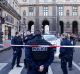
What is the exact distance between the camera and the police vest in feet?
25.0

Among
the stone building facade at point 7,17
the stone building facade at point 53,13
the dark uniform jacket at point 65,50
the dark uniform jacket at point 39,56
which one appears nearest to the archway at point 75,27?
the stone building facade at point 53,13

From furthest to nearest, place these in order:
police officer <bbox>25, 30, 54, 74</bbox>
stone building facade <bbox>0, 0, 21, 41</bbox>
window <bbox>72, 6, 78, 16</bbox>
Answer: window <bbox>72, 6, 78, 16</bbox>, stone building facade <bbox>0, 0, 21, 41</bbox>, police officer <bbox>25, 30, 54, 74</bbox>

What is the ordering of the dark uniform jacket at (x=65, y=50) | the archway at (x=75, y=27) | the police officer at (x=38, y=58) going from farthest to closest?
Result: the archway at (x=75, y=27) < the dark uniform jacket at (x=65, y=50) < the police officer at (x=38, y=58)

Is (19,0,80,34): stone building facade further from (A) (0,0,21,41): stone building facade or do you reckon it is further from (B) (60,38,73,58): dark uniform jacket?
(B) (60,38,73,58): dark uniform jacket

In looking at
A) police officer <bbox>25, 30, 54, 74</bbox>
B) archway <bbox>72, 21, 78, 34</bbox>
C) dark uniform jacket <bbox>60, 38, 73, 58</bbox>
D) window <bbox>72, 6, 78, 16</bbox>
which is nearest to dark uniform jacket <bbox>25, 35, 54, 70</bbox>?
police officer <bbox>25, 30, 54, 74</bbox>

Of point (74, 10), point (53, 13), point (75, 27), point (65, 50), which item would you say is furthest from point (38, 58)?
point (75, 27)

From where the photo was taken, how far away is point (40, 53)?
764 cm

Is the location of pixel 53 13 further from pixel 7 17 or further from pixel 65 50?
pixel 65 50

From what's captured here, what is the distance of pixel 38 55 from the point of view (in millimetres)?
7629

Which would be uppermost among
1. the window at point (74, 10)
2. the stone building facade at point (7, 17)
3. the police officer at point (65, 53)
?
the window at point (74, 10)

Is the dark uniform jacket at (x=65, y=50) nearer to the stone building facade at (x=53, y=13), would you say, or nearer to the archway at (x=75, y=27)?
the stone building facade at (x=53, y=13)

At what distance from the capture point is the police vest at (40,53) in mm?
7617

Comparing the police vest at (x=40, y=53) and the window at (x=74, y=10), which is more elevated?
the window at (x=74, y=10)

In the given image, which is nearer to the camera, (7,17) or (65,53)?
(65,53)
